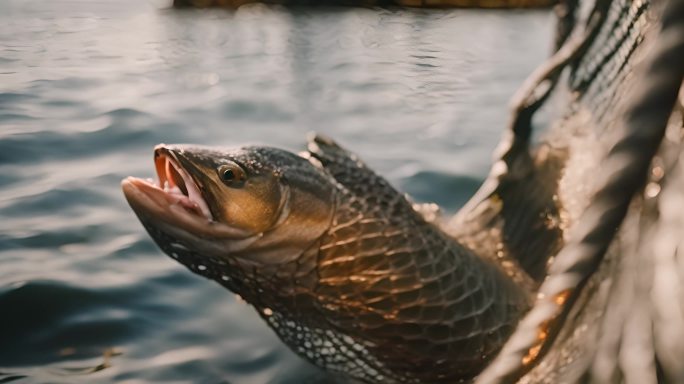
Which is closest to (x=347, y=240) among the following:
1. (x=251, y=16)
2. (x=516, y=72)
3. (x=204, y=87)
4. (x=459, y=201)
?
(x=459, y=201)

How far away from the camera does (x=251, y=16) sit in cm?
1283

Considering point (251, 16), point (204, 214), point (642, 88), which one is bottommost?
point (251, 16)

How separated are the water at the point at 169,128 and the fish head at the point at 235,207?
2.26 ft

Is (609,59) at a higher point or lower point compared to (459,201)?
higher

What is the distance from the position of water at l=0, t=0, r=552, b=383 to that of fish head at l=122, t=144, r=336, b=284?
0.69 meters

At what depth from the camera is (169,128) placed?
255 inches

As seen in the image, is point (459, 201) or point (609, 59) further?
point (459, 201)

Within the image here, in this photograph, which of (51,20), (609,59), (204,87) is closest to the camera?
(609,59)

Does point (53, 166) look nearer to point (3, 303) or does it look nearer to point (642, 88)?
point (3, 303)

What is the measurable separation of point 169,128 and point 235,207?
4075mm

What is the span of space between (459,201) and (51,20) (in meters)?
4.55

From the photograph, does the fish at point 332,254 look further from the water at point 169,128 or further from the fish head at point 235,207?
the water at point 169,128

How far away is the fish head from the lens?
99.2 inches

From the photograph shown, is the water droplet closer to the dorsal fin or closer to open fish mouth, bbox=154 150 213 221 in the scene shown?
open fish mouth, bbox=154 150 213 221
